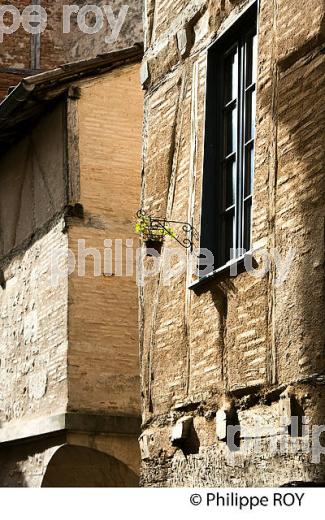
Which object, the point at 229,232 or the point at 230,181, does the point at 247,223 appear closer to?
the point at 229,232

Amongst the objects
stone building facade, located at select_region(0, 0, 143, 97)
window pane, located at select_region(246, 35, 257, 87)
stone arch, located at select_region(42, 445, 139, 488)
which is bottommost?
stone arch, located at select_region(42, 445, 139, 488)

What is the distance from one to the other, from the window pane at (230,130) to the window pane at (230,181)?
90 mm

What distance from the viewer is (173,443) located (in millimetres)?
7559

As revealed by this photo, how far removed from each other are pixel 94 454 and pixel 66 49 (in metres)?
8.06

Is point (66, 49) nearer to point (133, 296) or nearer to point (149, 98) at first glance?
point (133, 296)

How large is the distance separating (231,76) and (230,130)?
40 cm

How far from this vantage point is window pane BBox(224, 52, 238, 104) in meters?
7.55

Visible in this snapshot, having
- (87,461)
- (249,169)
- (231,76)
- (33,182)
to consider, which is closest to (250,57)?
(231,76)

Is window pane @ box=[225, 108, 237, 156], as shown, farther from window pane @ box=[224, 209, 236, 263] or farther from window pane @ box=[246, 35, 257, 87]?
window pane @ box=[224, 209, 236, 263]

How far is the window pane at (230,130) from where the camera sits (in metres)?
7.45

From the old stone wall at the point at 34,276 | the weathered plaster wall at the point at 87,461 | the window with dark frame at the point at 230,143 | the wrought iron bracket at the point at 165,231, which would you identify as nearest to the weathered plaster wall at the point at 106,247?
the old stone wall at the point at 34,276

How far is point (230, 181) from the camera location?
24.6ft

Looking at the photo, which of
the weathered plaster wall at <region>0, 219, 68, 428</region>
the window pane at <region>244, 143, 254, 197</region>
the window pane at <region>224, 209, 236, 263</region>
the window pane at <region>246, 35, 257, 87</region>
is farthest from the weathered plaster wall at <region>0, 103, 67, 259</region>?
the window pane at <region>244, 143, 254, 197</region>
